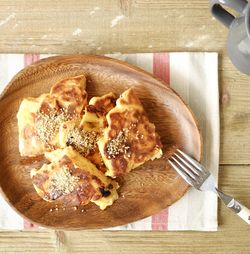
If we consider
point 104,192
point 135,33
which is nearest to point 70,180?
point 104,192

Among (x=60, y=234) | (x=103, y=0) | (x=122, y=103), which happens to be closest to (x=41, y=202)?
(x=60, y=234)

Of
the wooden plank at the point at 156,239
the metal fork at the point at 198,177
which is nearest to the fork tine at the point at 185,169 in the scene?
the metal fork at the point at 198,177

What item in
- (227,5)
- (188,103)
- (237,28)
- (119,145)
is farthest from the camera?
(188,103)

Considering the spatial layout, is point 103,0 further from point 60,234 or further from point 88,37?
point 60,234

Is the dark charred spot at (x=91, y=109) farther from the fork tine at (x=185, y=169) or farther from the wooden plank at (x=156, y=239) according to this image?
the wooden plank at (x=156, y=239)

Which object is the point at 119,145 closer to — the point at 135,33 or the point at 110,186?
the point at 110,186
